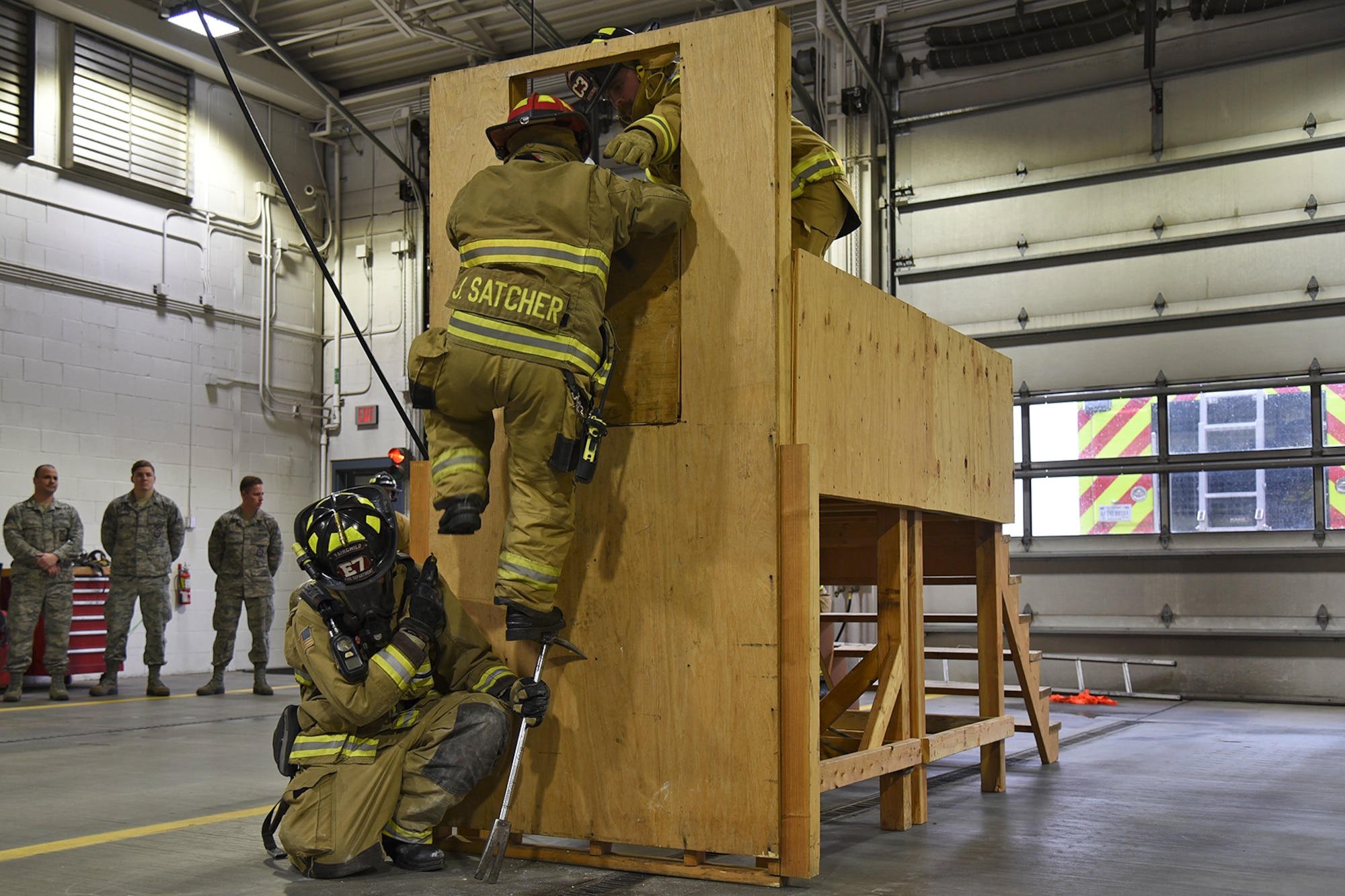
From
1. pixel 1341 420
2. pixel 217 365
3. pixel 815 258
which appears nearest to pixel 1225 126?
pixel 1341 420

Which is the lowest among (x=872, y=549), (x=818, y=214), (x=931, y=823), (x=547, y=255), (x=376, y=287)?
(x=931, y=823)

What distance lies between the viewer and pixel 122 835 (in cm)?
443

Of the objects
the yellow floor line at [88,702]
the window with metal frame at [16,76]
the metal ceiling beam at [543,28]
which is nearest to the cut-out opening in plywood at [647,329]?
the yellow floor line at [88,702]

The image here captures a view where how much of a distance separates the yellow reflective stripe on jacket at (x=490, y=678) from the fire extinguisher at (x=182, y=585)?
10.7 meters

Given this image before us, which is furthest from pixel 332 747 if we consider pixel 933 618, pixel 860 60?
pixel 860 60

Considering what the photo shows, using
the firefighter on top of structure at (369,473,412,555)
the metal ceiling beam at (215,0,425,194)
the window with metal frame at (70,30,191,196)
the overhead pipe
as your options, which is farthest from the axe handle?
the window with metal frame at (70,30,191,196)

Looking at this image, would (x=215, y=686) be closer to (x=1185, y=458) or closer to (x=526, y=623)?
(x=526, y=623)

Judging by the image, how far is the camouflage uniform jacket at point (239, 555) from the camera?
432 inches

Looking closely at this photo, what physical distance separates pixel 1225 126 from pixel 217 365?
11.3 metres

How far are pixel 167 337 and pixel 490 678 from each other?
1107 centimetres

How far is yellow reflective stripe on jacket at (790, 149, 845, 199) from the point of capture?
438 centimetres

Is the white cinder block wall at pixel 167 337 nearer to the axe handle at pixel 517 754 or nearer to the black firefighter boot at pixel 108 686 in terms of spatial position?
the black firefighter boot at pixel 108 686

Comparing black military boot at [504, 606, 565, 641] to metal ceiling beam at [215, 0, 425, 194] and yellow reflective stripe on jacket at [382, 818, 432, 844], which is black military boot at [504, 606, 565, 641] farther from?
metal ceiling beam at [215, 0, 425, 194]

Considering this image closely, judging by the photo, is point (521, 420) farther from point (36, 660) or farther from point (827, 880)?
point (36, 660)
